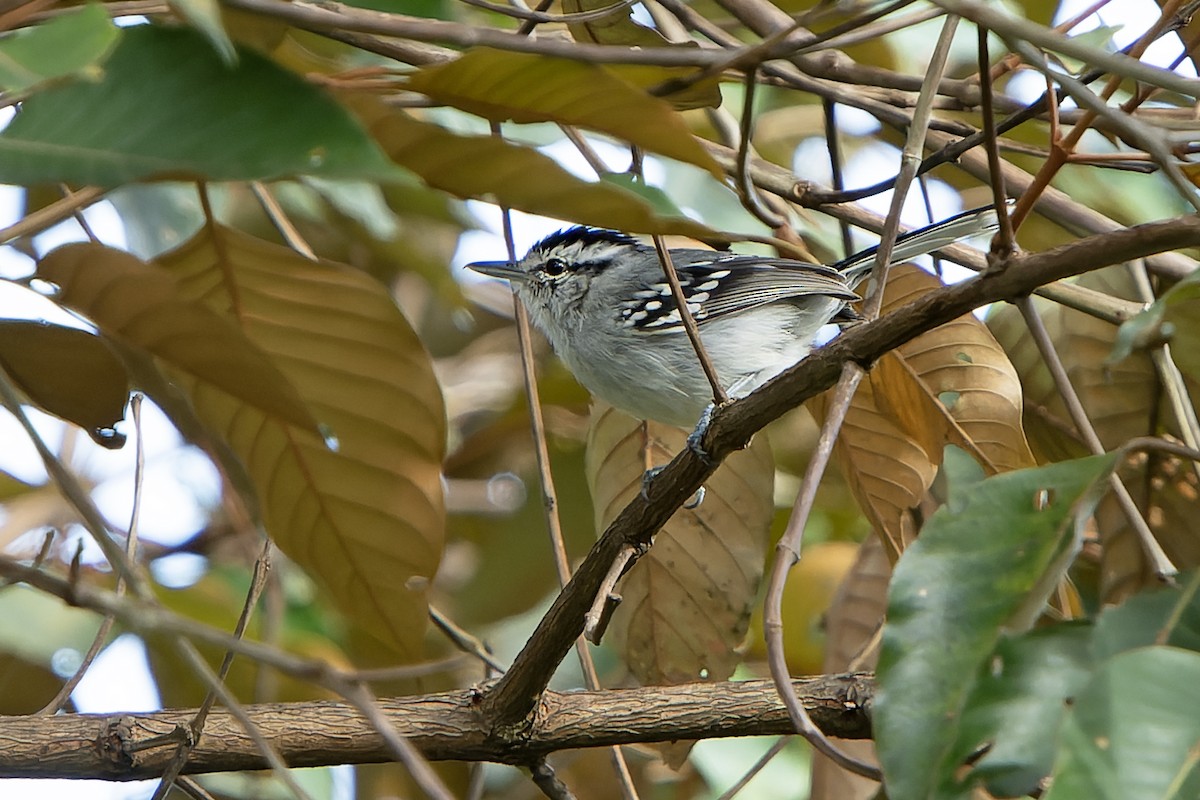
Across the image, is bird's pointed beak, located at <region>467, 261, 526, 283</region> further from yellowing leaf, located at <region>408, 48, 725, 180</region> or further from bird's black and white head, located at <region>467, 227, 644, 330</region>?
yellowing leaf, located at <region>408, 48, 725, 180</region>

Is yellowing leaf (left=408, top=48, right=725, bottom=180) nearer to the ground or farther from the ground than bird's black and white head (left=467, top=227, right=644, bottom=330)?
nearer to the ground

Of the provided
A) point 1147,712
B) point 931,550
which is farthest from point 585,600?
point 1147,712

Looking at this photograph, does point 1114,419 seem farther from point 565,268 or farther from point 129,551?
point 129,551

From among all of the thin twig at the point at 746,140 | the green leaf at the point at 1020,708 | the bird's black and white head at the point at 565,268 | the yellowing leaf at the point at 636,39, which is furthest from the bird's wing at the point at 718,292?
the green leaf at the point at 1020,708

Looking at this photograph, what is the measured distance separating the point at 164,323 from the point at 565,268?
3104 mm

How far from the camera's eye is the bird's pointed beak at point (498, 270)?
423 cm

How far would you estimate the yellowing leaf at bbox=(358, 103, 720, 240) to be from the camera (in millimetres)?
1537

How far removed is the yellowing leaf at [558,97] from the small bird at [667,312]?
2044 mm

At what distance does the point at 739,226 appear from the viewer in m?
4.29


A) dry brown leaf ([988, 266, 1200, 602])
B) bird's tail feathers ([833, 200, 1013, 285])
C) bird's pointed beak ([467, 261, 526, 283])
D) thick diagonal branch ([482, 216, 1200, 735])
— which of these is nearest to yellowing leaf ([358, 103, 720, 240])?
thick diagonal branch ([482, 216, 1200, 735])

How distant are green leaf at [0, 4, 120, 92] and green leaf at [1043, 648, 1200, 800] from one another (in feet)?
3.95

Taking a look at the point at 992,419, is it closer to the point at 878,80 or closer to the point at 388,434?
the point at 878,80

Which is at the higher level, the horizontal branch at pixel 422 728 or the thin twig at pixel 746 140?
the thin twig at pixel 746 140

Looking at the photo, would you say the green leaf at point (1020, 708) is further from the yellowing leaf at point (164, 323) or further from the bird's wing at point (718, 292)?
the bird's wing at point (718, 292)
